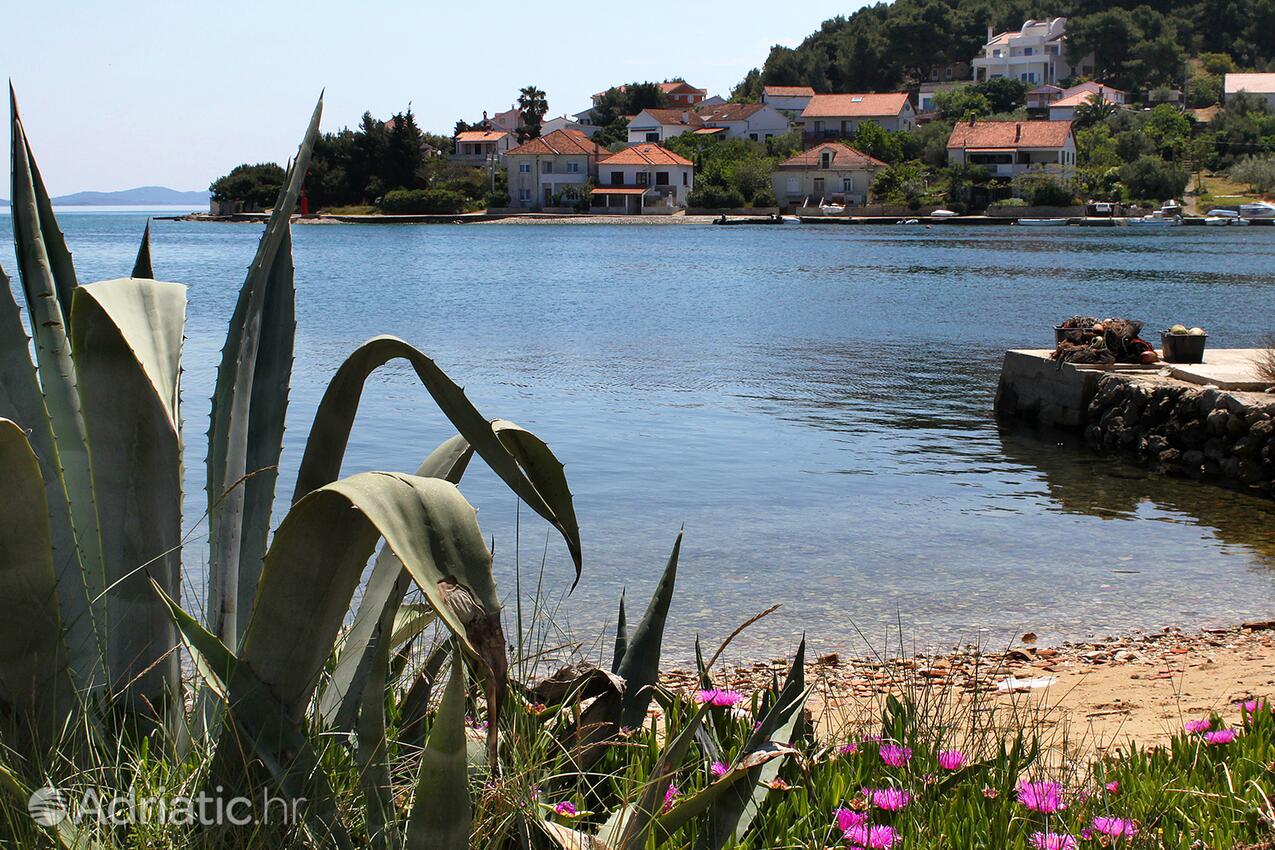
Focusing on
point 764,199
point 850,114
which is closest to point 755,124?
point 850,114

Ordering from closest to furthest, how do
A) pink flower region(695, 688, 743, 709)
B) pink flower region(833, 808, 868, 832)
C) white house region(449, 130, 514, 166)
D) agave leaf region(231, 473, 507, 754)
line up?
agave leaf region(231, 473, 507, 754)
pink flower region(833, 808, 868, 832)
pink flower region(695, 688, 743, 709)
white house region(449, 130, 514, 166)

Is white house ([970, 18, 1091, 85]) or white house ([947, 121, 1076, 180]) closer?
white house ([947, 121, 1076, 180])

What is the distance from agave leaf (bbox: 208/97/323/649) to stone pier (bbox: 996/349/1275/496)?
1240 cm

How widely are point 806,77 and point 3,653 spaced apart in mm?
178366

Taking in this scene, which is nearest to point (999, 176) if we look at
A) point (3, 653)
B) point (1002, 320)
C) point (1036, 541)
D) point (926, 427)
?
point (1002, 320)

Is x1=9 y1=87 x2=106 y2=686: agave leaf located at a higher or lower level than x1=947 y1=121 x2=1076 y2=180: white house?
lower

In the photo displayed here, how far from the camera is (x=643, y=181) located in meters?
118

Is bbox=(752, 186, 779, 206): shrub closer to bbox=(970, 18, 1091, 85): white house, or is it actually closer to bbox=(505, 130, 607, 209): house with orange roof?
bbox=(505, 130, 607, 209): house with orange roof

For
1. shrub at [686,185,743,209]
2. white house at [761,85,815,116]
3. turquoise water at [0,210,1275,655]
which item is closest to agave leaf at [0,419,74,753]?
turquoise water at [0,210,1275,655]

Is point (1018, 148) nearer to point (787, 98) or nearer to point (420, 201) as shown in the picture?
point (787, 98)

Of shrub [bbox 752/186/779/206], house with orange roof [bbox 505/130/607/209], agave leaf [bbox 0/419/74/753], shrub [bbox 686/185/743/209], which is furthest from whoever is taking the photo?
house with orange roof [bbox 505/130/607/209]

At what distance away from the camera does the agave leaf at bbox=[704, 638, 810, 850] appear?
2348 mm

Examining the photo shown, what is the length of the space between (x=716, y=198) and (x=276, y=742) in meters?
116

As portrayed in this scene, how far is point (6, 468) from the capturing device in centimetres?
210
